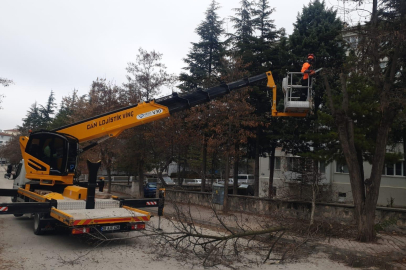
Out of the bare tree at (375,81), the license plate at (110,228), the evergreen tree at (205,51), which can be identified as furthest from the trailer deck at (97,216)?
the evergreen tree at (205,51)

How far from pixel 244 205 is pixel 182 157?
9.23 metres

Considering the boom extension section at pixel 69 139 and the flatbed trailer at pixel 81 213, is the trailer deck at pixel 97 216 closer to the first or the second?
the flatbed trailer at pixel 81 213

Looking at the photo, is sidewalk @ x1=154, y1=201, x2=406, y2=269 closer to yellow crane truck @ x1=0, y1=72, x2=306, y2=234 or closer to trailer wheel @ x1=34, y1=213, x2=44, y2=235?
yellow crane truck @ x1=0, y1=72, x2=306, y2=234

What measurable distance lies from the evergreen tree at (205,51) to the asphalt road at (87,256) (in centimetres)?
1459

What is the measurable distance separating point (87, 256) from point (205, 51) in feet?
61.4

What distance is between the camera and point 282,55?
1850cm

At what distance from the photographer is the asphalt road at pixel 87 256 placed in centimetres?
777

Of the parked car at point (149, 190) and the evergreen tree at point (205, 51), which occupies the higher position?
the evergreen tree at point (205, 51)

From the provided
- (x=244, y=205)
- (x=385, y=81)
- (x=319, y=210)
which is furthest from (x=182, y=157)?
(x=385, y=81)

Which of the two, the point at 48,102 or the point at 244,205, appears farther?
the point at 48,102

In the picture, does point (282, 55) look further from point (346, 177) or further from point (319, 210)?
point (346, 177)

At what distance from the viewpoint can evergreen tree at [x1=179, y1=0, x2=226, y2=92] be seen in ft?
77.3

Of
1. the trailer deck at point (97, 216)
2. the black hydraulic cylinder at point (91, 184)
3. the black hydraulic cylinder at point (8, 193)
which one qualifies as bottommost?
the trailer deck at point (97, 216)

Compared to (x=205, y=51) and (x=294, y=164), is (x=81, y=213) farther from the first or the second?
(x=205, y=51)
